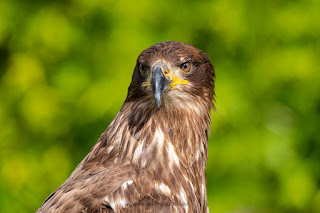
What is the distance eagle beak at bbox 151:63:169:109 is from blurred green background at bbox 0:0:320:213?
3084 mm

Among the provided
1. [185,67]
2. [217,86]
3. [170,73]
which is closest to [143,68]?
[170,73]

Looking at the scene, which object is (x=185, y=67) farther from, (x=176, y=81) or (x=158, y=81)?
(x=158, y=81)

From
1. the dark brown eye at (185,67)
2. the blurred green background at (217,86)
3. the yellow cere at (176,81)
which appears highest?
the dark brown eye at (185,67)

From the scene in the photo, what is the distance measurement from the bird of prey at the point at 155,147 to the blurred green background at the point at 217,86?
287 cm

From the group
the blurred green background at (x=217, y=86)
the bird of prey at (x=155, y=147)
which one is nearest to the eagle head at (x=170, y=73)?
the bird of prey at (x=155, y=147)

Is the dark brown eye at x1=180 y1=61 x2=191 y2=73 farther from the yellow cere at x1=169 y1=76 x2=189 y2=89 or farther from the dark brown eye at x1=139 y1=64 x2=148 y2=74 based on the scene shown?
the dark brown eye at x1=139 y1=64 x2=148 y2=74

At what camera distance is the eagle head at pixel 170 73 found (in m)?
3.64

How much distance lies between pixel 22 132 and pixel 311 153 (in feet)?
12.3

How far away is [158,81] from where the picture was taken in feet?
11.5

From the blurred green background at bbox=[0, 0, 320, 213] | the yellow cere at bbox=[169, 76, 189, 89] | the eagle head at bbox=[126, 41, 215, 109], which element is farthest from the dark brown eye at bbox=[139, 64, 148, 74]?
the blurred green background at bbox=[0, 0, 320, 213]

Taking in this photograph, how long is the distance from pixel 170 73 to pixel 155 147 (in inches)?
18.6

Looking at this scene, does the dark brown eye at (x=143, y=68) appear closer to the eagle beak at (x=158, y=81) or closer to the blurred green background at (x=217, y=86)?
the eagle beak at (x=158, y=81)

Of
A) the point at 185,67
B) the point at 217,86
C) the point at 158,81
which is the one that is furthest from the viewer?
the point at 217,86

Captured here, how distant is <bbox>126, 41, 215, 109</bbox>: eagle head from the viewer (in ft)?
11.9
